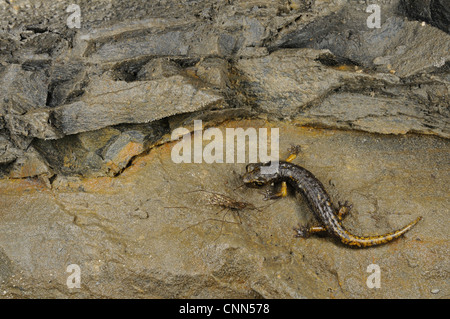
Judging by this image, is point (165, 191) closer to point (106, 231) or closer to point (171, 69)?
point (106, 231)

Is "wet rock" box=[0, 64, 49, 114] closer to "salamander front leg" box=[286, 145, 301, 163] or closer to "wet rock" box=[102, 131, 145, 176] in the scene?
"wet rock" box=[102, 131, 145, 176]

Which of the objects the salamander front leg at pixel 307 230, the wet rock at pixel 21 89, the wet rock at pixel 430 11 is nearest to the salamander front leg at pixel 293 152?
the salamander front leg at pixel 307 230

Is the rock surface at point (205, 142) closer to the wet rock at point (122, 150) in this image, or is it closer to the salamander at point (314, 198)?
the wet rock at point (122, 150)

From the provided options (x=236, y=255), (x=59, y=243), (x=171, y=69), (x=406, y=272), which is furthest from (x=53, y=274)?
(x=406, y=272)

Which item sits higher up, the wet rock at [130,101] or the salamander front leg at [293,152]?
the wet rock at [130,101]

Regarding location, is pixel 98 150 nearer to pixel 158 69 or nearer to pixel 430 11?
pixel 158 69

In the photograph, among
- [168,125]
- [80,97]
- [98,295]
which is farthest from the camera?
[168,125]

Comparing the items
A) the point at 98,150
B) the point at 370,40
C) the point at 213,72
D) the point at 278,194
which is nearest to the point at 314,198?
the point at 278,194
